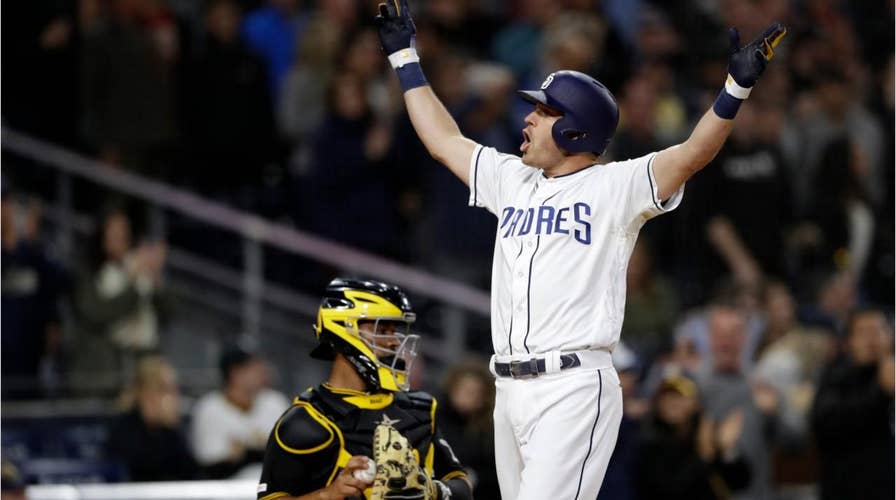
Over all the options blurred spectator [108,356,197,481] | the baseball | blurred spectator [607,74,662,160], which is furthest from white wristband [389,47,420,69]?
blurred spectator [607,74,662,160]

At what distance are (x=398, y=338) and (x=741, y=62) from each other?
1.44 m

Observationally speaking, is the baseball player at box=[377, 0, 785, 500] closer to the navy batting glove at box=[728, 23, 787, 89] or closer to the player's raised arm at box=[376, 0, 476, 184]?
the navy batting glove at box=[728, 23, 787, 89]

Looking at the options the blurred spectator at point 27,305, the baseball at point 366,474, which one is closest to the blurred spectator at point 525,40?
the blurred spectator at point 27,305

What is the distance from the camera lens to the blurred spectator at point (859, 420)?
27.5 feet

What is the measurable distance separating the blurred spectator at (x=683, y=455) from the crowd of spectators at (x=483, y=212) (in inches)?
0.5

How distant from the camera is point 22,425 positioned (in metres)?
9.66

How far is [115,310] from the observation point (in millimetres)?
9883

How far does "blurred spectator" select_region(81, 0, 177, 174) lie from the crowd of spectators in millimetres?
15

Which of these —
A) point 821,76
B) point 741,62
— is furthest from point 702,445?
point 821,76

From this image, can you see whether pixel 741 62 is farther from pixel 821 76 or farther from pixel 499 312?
pixel 821 76

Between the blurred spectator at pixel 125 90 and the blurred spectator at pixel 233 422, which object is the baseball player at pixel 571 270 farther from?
the blurred spectator at pixel 125 90

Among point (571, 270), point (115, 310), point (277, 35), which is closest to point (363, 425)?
point (571, 270)

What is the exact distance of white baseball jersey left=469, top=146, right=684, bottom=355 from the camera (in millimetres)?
5211

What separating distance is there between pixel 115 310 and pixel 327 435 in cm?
485
